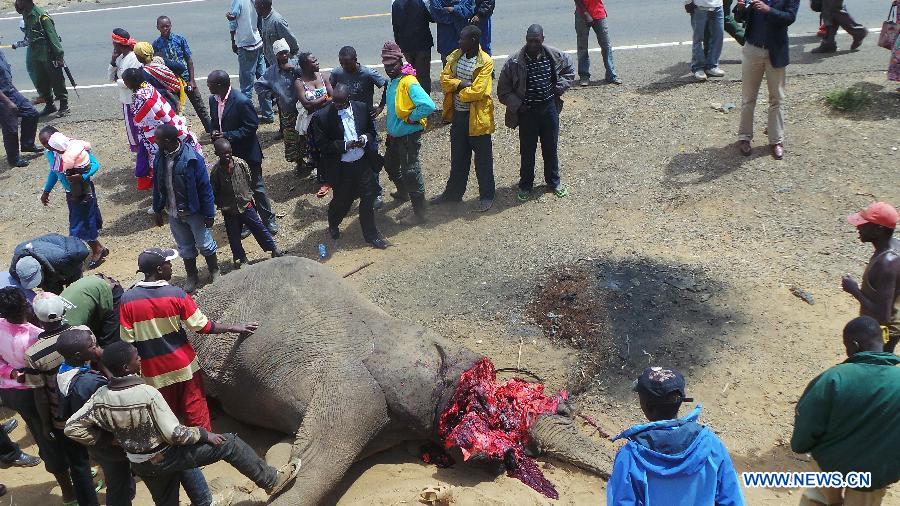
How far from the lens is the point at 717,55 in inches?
467

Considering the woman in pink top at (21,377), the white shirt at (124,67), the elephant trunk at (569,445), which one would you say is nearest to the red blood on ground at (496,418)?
the elephant trunk at (569,445)

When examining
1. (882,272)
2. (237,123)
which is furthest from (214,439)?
(237,123)

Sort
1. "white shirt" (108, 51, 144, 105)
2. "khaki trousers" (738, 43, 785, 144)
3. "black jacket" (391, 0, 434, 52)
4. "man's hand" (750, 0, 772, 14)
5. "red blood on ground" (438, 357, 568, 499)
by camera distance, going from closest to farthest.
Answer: "red blood on ground" (438, 357, 568, 499), "man's hand" (750, 0, 772, 14), "khaki trousers" (738, 43, 785, 144), "white shirt" (108, 51, 144, 105), "black jacket" (391, 0, 434, 52)

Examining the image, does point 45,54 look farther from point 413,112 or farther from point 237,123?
point 413,112

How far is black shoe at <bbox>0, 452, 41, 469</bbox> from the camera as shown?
262 inches

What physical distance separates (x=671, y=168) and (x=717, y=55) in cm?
280

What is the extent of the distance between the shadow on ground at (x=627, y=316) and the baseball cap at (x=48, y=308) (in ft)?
13.2

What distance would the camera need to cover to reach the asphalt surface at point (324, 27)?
14172 millimetres

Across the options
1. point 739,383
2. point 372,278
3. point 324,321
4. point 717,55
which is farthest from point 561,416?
point 717,55

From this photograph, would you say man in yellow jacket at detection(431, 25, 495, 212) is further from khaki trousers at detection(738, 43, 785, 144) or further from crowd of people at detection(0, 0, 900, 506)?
khaki trousers at detection(738, 43, 785, 144)

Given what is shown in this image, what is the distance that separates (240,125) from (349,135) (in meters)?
1.41

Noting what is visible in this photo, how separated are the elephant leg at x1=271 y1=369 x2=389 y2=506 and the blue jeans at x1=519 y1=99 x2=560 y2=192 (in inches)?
170

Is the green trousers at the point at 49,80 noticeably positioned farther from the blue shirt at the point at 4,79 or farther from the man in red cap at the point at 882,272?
the man in red cap at the point at 882,272

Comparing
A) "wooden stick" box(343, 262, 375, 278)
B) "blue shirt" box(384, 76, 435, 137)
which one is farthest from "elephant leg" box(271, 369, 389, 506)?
"blue shirt" box(384, 76, 435, 137)
